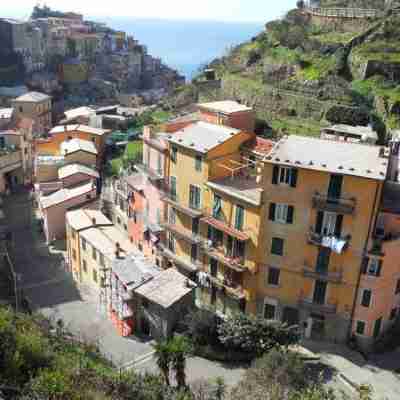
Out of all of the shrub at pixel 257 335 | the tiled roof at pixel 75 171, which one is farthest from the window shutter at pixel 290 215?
the tiled roof at pixel 75 171

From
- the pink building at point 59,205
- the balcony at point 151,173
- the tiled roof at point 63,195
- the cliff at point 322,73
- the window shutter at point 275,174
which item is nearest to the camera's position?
the window shutter at point 275,174

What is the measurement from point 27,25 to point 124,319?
99.8 meters

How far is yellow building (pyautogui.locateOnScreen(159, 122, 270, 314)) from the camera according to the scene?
103 feet

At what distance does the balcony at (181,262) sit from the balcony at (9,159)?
106 ft

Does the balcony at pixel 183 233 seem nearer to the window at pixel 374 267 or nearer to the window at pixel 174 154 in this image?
the window at pixel 174 154

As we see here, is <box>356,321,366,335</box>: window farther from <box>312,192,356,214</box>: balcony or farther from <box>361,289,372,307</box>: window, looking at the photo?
<box>312,192,356,214</box>: balcony

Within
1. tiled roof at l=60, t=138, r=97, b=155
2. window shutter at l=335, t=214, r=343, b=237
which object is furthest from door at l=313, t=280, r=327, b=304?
tiled roof at l=60, t=138, r=97, b=155

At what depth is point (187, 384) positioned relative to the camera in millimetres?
27672

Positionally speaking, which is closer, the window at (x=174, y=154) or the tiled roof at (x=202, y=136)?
the tiled roof at (x=202, y=136)

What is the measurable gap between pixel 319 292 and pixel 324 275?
58.6 inches

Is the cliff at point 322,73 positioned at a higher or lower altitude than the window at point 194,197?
higher

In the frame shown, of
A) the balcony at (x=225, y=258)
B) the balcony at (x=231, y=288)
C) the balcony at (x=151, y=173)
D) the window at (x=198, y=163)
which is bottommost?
the balcony at (x=231, y=288)

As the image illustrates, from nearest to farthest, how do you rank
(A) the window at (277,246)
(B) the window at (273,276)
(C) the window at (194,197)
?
(A) the window at (277,246), (B) the window at (273,276), (C) the window at (194,197)

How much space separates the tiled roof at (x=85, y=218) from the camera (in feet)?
139
